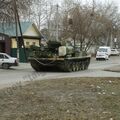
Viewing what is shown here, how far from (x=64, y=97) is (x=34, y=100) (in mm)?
1015

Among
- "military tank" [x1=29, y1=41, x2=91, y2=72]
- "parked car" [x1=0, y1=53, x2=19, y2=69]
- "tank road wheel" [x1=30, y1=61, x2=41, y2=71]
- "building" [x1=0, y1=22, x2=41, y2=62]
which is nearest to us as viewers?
"military tank" [x1=29, y1=41, x2=91, y2=72]

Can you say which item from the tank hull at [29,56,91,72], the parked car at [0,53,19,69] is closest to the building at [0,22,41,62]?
the parked car at [0,53,19,69]

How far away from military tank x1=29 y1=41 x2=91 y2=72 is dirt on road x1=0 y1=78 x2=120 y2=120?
18.7m

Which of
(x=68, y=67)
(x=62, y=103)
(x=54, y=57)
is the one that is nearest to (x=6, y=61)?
(x=54, y=57)

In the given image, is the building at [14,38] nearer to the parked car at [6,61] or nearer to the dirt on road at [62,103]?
the parked car at [6,61]

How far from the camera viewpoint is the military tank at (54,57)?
3362 cm

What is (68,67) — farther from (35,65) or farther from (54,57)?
(35,65)

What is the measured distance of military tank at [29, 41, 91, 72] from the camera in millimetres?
33625

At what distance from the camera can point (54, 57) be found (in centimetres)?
3366

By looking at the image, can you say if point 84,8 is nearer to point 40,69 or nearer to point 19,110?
point 40,69

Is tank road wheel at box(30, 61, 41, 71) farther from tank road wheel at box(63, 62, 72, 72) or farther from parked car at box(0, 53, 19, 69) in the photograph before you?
parked car at box(0, 53, 19, 69)

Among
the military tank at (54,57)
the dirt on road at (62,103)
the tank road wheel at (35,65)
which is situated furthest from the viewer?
the tank road wheel at (35,65)

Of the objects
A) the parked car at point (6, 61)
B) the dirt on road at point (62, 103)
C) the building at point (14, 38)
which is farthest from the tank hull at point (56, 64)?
the dirt on road at point (62, 103)

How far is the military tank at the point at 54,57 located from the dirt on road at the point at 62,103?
18.7 meters
